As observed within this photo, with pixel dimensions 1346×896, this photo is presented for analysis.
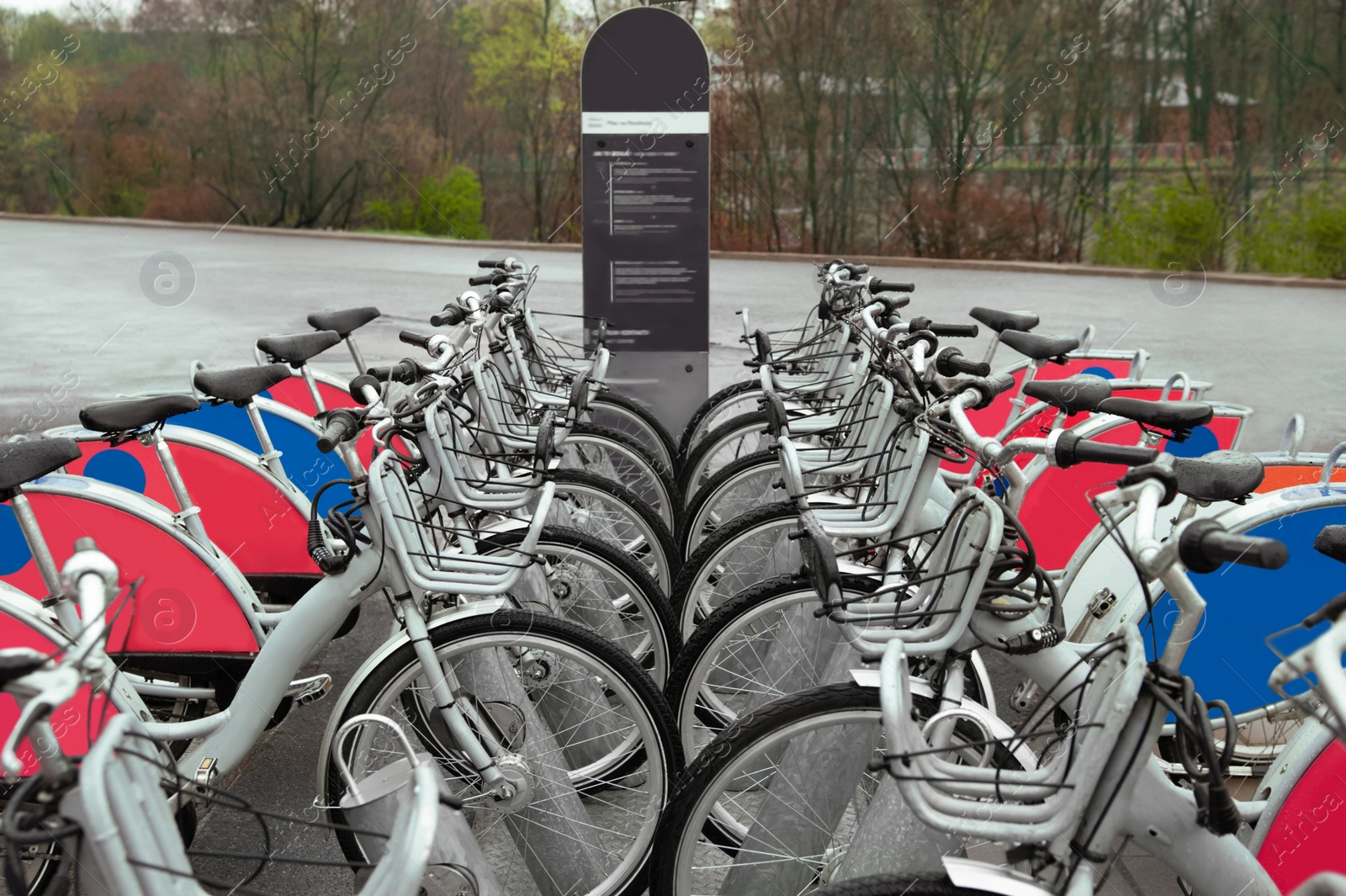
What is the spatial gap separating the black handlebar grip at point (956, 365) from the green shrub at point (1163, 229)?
10736 millimetres

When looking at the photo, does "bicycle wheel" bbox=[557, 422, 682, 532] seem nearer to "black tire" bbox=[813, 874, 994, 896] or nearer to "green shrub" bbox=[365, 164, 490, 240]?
"black tire" bbox=[813, 874, 994, 896]

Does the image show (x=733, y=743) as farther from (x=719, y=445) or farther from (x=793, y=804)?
(x=719, y=445)

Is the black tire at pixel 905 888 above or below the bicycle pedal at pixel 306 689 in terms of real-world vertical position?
above

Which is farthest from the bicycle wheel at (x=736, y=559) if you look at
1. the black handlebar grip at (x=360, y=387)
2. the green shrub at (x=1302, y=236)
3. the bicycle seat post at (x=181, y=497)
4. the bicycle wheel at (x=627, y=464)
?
the green shrub at (x=1302, y=236)

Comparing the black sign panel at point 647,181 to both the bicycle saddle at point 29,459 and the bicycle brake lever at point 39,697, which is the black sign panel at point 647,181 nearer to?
the bicycle saddle at point 29,459

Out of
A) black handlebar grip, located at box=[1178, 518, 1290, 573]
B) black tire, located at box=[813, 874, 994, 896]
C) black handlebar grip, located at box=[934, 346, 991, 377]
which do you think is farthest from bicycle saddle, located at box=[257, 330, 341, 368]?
black handlebar grip, located at box=[1178, 518, 1290, 573]

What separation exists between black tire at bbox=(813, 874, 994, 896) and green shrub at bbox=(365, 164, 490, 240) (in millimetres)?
13602

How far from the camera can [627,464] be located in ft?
12.4

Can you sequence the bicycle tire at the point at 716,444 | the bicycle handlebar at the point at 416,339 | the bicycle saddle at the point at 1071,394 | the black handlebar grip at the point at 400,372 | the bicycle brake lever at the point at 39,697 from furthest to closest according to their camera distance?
the bicycle tire at the point at 716,444 → the bicycle handlebar at the point at 416,339 → the black handlebar grip at the point at 400,372 → the bicycle saddle at the point at 1071,394 → the bicycle brake lever at the point at 39,697

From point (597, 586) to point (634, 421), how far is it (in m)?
1.44

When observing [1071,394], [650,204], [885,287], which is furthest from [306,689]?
[650,204]

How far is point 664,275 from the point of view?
476 cm

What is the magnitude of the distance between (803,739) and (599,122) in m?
3.29

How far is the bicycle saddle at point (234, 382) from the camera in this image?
2.71 meters
